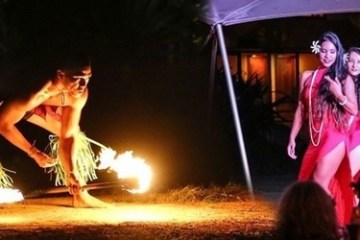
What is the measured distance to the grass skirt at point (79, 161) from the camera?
472 inches

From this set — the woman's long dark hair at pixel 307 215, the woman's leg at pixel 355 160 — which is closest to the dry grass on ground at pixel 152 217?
the woman's leg at pixel 355 160

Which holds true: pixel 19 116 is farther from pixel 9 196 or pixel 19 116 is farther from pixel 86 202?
pixel 86 202

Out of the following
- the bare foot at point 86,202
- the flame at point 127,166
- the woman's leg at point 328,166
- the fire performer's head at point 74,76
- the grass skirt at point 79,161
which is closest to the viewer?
the woman's leg at point 328,166

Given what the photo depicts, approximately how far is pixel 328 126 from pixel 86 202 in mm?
3624

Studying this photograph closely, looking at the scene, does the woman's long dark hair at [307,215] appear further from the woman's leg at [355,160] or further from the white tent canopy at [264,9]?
the white tent canopy at [264,9]

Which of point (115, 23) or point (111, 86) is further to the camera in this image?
point (111, 86)

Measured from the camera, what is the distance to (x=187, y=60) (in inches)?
543

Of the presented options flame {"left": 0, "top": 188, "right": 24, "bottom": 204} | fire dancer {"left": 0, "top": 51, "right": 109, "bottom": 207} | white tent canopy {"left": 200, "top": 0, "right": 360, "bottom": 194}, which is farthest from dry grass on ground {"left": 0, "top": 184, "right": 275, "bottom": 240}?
white tent canopy {"left": 200, "top": 0, "right": 360, "bottom": 194}

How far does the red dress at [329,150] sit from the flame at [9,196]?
13.3ft

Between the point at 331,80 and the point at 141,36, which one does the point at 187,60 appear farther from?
the point at 331,80

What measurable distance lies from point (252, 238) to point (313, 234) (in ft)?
14.7

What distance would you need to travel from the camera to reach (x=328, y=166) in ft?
30.7

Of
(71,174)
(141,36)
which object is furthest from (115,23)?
(71,174)

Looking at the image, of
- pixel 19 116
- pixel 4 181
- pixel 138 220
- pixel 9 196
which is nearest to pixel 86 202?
pixel 9 196
